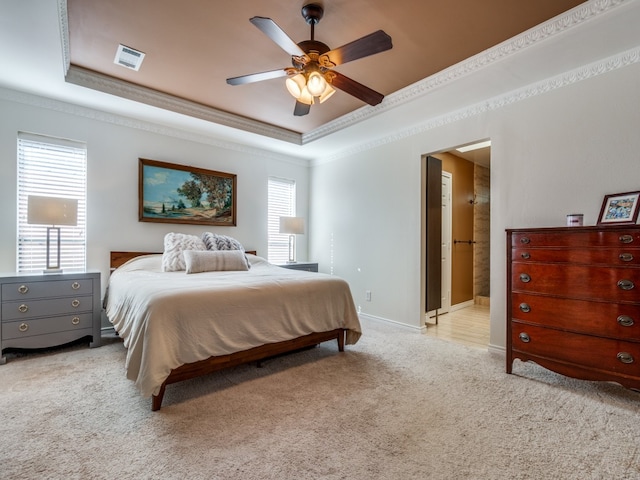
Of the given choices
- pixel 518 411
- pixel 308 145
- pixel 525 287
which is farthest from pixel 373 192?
pixel 518 411

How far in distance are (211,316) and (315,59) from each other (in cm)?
191

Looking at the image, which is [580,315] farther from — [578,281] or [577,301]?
[578,281]

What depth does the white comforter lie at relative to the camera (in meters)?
1.91

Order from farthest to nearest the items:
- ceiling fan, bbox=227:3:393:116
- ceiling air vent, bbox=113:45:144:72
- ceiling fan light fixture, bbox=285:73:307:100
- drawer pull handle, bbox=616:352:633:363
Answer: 1. ceiling air vent, bbox=113:45:144:72
2. ceiling fan light fixture, bbox=285:73:307:100
3. drawer pull handle, bbox=616:352:633:363
4. ceiling fan, bbox=227:3:393:116

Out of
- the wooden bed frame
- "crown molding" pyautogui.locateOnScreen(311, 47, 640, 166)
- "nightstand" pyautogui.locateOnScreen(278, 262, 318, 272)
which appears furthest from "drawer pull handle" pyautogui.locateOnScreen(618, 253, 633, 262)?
"nightstand" pyautogui.locateOnScreen(278, 262, 318, 272)

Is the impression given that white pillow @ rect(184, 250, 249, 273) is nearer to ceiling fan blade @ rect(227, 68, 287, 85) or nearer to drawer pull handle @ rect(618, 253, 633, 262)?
ceiling fan blade @ rect(227, 68, 287, 85)

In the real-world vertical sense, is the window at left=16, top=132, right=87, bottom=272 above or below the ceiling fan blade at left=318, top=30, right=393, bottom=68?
below

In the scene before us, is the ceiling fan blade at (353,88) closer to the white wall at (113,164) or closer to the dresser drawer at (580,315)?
the dresser drawer at (580,315)

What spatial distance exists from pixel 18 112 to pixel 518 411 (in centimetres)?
506

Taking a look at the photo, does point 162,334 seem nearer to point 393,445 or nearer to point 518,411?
point 393,445

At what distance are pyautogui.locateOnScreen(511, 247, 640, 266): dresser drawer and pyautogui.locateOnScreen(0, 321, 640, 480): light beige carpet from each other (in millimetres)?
939

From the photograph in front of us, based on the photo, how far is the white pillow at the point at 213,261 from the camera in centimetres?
324

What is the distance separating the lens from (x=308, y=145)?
4.67m

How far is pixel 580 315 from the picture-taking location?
7.20ft
